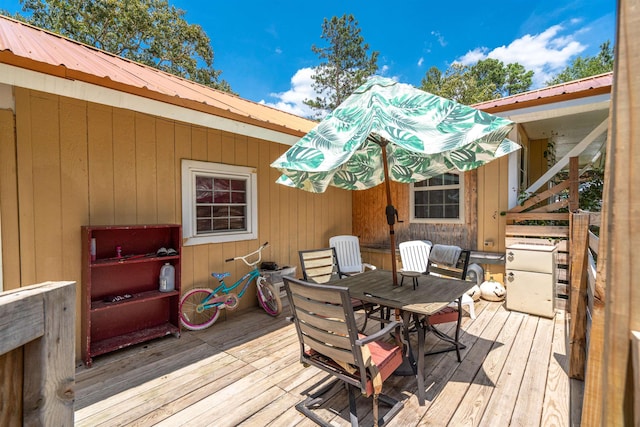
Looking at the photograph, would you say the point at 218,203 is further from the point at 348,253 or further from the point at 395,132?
the point at 395,132

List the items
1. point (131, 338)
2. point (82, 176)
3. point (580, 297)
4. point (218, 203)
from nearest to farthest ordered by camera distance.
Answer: point (580, 297) < point (82, 176) < point (131, 338) < point (218, 203)

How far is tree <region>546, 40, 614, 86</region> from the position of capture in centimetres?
1802

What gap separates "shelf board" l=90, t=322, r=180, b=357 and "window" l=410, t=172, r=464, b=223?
4414mm

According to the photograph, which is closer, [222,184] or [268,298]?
[222,184]

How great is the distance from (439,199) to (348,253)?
78.4 inches

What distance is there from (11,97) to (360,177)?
3.34 metres

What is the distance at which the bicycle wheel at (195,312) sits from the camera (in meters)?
3.54

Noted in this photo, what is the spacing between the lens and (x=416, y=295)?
2479 mm

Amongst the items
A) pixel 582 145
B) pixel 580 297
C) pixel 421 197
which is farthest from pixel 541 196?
pixel 580 297

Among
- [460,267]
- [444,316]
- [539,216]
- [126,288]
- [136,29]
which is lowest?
[444,316]

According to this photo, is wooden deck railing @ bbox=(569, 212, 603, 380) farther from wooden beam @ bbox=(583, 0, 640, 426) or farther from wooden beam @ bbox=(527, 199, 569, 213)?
wooden beam @ bbox=(583, 0, 640, 426)

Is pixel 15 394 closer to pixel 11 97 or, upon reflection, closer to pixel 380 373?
pixel 380 373

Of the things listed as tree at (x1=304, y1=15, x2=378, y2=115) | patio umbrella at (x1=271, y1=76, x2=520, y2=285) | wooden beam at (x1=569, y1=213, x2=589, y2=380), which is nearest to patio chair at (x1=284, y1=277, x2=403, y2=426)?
patio umbrella at (x1=271, y1=76, x2=520, y2=285)

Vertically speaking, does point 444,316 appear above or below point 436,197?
below
